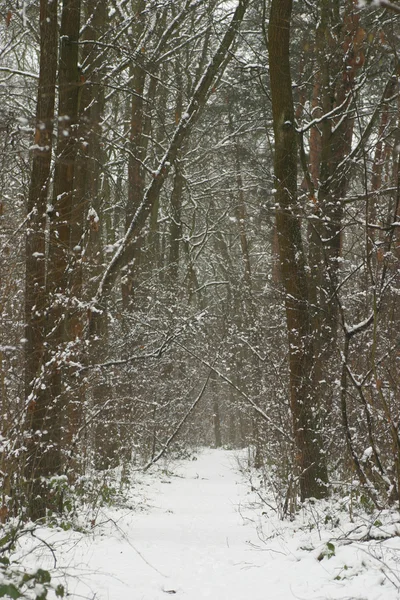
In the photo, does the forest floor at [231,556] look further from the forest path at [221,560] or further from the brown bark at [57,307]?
the brown bark at [57,307]

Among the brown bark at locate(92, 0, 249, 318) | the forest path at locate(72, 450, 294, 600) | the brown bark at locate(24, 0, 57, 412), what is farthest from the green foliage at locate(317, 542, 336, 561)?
the brown bark at locate(92, 0, 249, 318)

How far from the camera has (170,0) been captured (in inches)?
307

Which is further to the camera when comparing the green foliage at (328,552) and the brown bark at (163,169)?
the brown bark at (163,169)

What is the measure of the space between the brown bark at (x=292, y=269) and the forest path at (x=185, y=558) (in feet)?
3.57

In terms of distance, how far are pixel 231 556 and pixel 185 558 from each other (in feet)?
1.42

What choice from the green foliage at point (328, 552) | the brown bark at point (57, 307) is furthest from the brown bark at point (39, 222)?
the green foliage at point (328, 552)

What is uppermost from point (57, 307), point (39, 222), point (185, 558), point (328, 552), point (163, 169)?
point (163, 169)

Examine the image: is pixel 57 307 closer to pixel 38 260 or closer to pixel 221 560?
pixel 38 260

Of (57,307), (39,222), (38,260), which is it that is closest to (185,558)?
(57,307)

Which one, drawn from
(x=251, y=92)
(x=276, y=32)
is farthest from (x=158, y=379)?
(x=276, y=32)

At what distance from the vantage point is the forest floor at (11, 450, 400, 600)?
3.87m

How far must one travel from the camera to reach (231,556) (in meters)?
5.53

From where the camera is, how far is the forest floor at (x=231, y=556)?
3.87 m

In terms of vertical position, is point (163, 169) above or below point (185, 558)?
above
